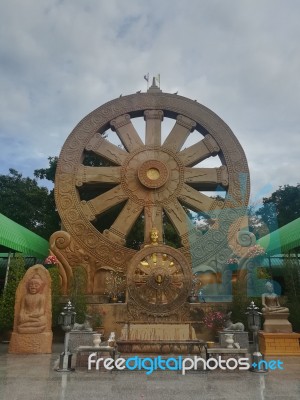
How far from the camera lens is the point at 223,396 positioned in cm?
592

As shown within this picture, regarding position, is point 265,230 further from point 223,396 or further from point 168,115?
point 223,396

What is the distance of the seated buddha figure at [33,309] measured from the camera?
34.9 feet

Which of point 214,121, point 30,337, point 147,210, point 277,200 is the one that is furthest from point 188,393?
point 277,200

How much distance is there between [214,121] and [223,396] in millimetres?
12255

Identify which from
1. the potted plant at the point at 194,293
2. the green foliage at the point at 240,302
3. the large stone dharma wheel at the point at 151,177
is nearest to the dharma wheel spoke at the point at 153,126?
the large stone dharma wheel at the point at 151,177

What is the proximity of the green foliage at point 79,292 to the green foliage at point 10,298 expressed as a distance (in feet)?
5.69

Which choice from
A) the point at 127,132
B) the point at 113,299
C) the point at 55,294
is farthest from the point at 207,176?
the point at 55,294

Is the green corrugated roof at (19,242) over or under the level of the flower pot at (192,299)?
over

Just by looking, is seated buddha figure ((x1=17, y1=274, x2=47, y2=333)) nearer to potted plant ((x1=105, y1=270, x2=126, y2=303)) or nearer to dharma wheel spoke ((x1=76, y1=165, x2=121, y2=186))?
potted plant ((x1=105, y1=270, x2=126, y2=303))

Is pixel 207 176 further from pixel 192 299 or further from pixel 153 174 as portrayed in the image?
pixel 192 299

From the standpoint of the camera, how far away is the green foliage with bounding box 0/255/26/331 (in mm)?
12367

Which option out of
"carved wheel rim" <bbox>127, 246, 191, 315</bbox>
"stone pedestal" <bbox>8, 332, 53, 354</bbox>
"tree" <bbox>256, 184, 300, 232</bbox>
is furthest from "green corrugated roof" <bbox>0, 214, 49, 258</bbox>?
"tree" <bbox>256, 184, 300, 232</bbox>

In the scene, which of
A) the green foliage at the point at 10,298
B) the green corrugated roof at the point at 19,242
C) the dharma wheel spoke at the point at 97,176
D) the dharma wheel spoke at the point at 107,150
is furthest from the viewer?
the dharma wheel spoke at the point at 107,150

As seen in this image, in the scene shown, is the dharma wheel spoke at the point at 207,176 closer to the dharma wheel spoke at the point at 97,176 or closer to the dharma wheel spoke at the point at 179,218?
the dharma wheel spoke at the point at 179,218
